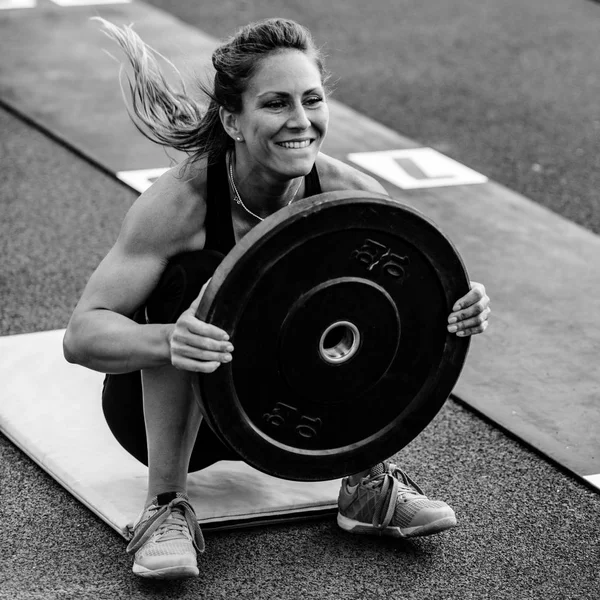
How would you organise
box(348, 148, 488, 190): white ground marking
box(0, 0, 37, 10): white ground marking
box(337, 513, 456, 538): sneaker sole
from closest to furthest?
box(337, 513, 456, 538): sneaker sole, box(348, 148, 488, 190): white ground marking, box(0, 0, 37, 10): white ground marking

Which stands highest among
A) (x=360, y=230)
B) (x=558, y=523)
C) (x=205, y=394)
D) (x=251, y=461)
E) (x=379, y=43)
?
(x=360, y=230)

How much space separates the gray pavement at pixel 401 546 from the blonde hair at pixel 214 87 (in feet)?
2.60

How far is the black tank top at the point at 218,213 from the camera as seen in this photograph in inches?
90.6

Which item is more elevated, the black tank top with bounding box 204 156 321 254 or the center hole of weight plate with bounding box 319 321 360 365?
the black tank top with bounding box 204 156 321 254

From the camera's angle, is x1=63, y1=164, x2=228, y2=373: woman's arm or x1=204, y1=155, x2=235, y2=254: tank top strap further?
x1=204, y1=155, x2=235, y2=254: tank top strap

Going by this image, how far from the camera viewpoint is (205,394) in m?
2.04

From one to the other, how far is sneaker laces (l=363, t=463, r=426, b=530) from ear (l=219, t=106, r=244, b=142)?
29.1 inches

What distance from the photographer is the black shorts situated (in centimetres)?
218

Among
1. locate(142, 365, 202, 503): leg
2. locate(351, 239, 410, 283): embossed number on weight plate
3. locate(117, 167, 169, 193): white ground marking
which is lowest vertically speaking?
locate(117, 167, 169, 193): white ground marking

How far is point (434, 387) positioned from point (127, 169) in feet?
8.36

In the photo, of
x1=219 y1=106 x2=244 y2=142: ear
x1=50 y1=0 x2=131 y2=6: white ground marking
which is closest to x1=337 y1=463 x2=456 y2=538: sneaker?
x1=219 y1=106 x2=244 y2=142: ear

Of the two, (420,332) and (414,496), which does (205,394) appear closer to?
(420,332)

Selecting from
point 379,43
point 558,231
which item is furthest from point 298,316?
point 379,43

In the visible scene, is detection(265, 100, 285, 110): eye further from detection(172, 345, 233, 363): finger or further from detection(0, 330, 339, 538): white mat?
detection(0, 330, 339, 538): white mat
